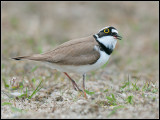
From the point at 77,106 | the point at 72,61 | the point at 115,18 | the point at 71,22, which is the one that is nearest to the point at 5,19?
the point at 71,22

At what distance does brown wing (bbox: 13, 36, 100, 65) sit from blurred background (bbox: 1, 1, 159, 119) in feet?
4.53

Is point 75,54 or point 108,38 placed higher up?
point 108,38

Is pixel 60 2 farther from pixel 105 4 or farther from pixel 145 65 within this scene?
pixel 145 65

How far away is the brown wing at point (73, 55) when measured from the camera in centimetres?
497

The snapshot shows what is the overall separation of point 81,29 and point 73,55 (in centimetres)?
612

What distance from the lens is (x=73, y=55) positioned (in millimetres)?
5020

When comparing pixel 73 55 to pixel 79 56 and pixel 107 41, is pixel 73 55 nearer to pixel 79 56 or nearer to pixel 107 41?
pixel 79 56

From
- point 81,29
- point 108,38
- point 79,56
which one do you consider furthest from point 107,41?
point 81,29

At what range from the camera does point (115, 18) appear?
38.7ft

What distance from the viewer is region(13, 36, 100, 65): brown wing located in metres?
4.97

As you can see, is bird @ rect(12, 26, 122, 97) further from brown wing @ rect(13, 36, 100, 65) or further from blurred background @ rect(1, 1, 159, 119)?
blurred background @ rect(1, 1, 159, 119)

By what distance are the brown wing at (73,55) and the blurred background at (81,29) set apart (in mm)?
1381

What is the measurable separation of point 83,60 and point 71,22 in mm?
6841

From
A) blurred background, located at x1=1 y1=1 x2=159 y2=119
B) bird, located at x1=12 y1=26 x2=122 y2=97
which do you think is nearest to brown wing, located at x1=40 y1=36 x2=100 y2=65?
bird, located at x1=12 y1=26 x2=122 y2=97
